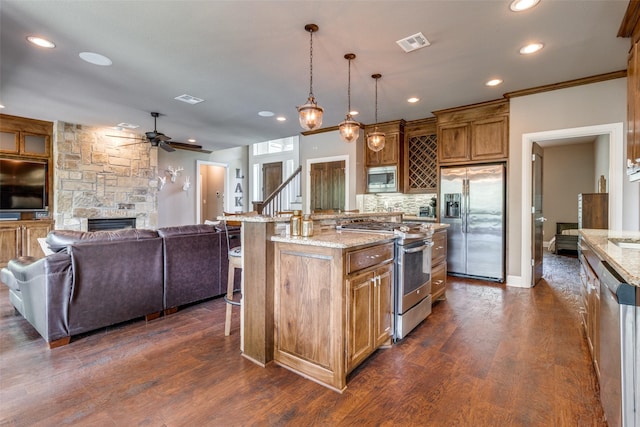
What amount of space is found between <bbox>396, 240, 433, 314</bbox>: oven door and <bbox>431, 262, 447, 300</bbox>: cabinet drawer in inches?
9.1

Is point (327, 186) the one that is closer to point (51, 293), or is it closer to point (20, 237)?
point (51, 293)

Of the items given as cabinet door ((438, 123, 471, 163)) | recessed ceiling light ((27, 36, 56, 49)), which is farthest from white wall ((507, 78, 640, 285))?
recessed ceiling light ((27, 36, 56, 49))

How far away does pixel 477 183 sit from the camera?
4.70m

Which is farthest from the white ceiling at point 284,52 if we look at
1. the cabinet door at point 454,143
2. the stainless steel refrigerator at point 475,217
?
the stainless steel refrigerator at point 475,217

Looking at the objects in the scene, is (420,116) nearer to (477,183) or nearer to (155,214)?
(477,183)

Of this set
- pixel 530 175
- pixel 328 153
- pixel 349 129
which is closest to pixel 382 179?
pixel 328 153

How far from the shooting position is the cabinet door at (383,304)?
2254 millimetres

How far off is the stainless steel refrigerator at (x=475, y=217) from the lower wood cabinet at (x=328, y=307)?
9.98 feet

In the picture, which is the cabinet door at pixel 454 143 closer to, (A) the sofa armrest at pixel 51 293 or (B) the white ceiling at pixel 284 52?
(B) the white ceiling at pixel 284 52

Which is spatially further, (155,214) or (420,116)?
(155,214)

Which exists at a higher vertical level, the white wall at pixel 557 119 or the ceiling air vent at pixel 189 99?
the ceiling air vent at pixel 189 99

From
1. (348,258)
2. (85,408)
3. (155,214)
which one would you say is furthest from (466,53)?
(155,214)

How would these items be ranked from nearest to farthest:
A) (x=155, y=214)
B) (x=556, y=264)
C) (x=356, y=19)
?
(x=356, y=19) < (x=556, y=264) < (x=155, y=214)

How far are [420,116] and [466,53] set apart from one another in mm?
2361
